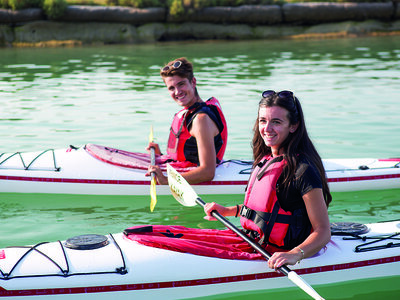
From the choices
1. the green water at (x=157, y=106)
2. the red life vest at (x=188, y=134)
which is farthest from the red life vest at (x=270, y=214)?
the red life vest at (x=188, y=134)

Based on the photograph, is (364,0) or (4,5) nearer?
(4,5)

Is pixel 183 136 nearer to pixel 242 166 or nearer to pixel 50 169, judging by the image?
pixel 242 166

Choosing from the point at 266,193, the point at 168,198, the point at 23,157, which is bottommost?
the point at 168,198

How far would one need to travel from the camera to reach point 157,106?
29.8 feet

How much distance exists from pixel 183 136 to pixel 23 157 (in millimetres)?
1569

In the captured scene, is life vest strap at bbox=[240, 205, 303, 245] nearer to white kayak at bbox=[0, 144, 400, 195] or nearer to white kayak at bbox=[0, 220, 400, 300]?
white kayak at bbox=[0, 220, 400, 300]

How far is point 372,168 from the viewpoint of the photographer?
17.1 feet

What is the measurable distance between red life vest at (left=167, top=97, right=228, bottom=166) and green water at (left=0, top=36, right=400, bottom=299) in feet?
1.50

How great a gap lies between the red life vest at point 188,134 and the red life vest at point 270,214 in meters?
1.57

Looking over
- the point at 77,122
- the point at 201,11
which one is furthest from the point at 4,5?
the point at 77,122

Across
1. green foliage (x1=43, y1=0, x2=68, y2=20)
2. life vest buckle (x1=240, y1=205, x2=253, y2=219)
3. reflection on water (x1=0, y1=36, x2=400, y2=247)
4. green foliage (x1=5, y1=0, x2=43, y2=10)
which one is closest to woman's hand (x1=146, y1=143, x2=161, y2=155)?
reflection on water (x1=0, y1=36, x2=400, y2=247)

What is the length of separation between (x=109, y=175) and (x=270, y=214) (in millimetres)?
2411

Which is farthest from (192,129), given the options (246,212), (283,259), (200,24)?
(200,24)

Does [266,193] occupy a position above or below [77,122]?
above
